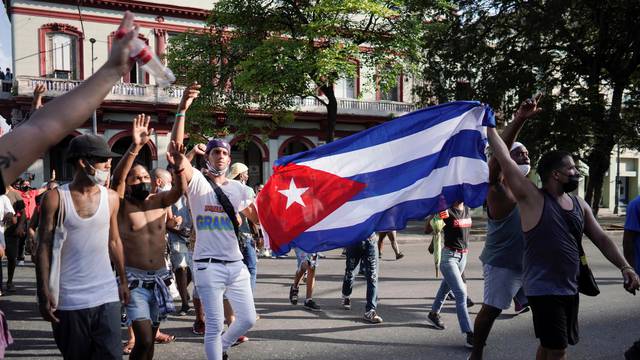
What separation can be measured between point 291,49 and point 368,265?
11684 mm

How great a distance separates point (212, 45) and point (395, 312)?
53.7 feet

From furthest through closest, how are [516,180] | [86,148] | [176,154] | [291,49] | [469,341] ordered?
[291,49] → [469,341] → [176,154] → [516,180] → [86,148]

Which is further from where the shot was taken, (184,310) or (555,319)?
(184,310)

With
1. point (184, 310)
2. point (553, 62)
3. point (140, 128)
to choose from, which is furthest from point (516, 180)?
point (553, 62)

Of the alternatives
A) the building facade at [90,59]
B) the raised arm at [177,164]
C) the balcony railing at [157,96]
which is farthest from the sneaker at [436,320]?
the building facade at [90,59]

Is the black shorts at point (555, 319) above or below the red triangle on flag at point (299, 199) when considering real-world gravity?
below

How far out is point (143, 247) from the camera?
4602mm

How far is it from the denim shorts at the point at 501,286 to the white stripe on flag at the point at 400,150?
131 centimetres

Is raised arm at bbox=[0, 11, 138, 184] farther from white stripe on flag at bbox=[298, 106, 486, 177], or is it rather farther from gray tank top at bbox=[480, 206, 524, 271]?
gray tank top at bbox=[480, 206, 524, 271]

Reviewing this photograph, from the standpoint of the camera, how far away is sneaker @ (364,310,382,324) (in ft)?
22.6

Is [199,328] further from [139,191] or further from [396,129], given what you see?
[396,129]

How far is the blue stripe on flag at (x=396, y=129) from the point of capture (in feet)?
16.2

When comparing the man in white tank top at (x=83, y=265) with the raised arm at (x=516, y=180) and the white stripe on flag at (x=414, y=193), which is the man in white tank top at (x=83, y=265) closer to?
the white stripe on flag at (x=414, y=193)

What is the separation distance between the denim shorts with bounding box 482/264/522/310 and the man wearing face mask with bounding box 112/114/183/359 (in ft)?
9.46
